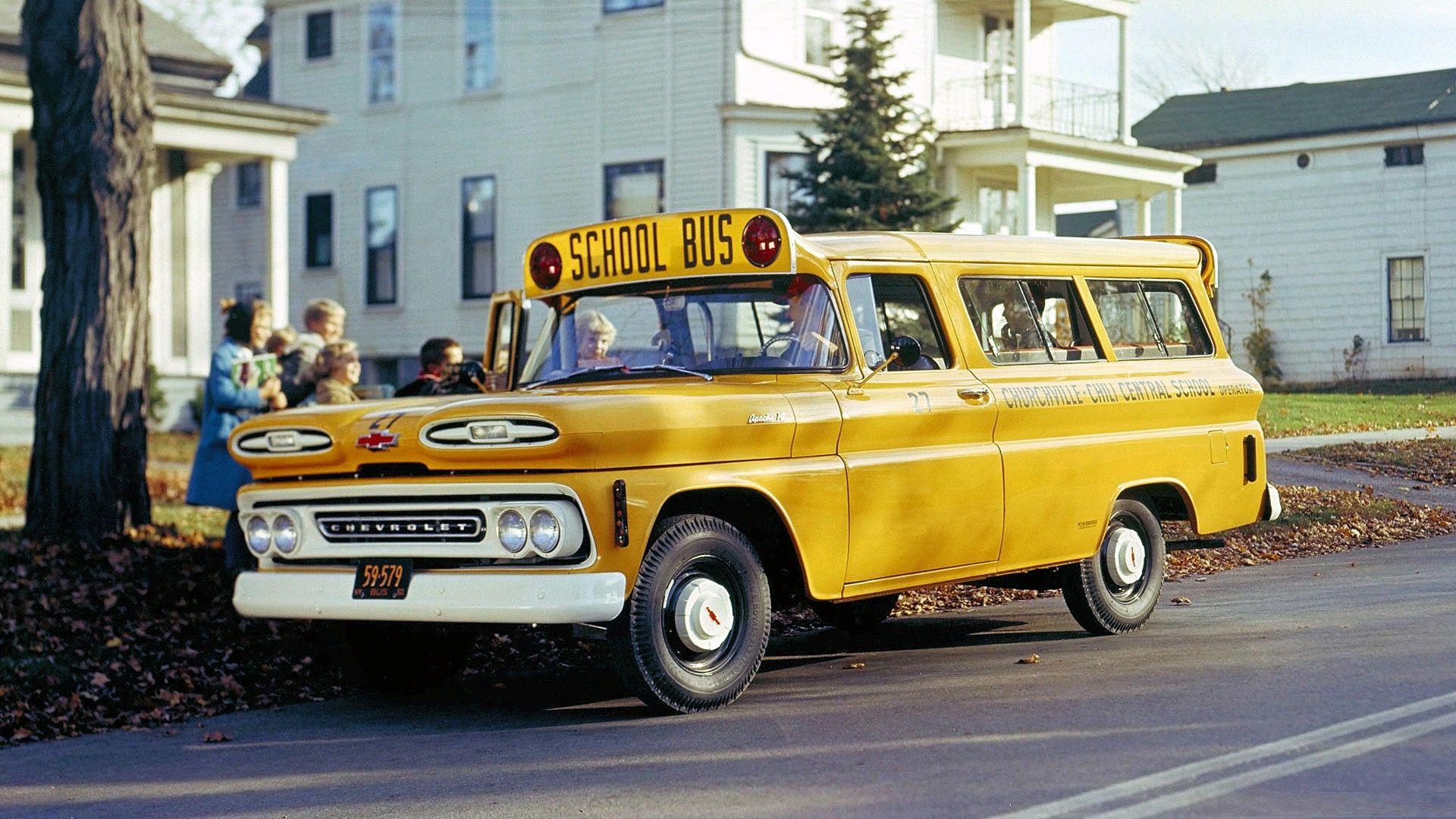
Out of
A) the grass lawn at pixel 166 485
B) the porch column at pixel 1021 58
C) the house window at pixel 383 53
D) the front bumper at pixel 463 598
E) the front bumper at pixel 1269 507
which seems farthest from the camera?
the house window at pixel 383 53

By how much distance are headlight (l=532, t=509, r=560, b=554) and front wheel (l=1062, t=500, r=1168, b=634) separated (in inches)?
134

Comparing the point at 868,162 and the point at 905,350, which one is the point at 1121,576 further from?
the point at 868,162

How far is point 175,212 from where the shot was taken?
27.7m

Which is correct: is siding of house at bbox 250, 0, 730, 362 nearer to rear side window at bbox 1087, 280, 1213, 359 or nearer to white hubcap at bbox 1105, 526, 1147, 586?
rear side window at bbox 1087, 280, 1213, 359

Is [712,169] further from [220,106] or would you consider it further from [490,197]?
[220,106]

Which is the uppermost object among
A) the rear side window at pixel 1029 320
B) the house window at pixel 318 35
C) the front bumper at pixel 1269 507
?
the house window at pixel 318 35

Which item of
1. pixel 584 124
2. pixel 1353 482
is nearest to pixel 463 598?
pixel 1353 482

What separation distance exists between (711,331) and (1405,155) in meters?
21.7

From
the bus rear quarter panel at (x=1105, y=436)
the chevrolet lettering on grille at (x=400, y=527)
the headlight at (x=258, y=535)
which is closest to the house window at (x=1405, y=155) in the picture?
the bus rear quarter panel at (x=1105, y=436)

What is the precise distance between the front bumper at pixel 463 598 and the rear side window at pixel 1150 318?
12.7 ft

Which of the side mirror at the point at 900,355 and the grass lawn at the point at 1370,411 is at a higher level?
the side mirror at the point at 900,355

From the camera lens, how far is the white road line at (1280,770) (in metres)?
5.71

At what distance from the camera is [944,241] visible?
937 cm

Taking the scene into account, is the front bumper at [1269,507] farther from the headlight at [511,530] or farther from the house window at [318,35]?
the house window at [318,35]
